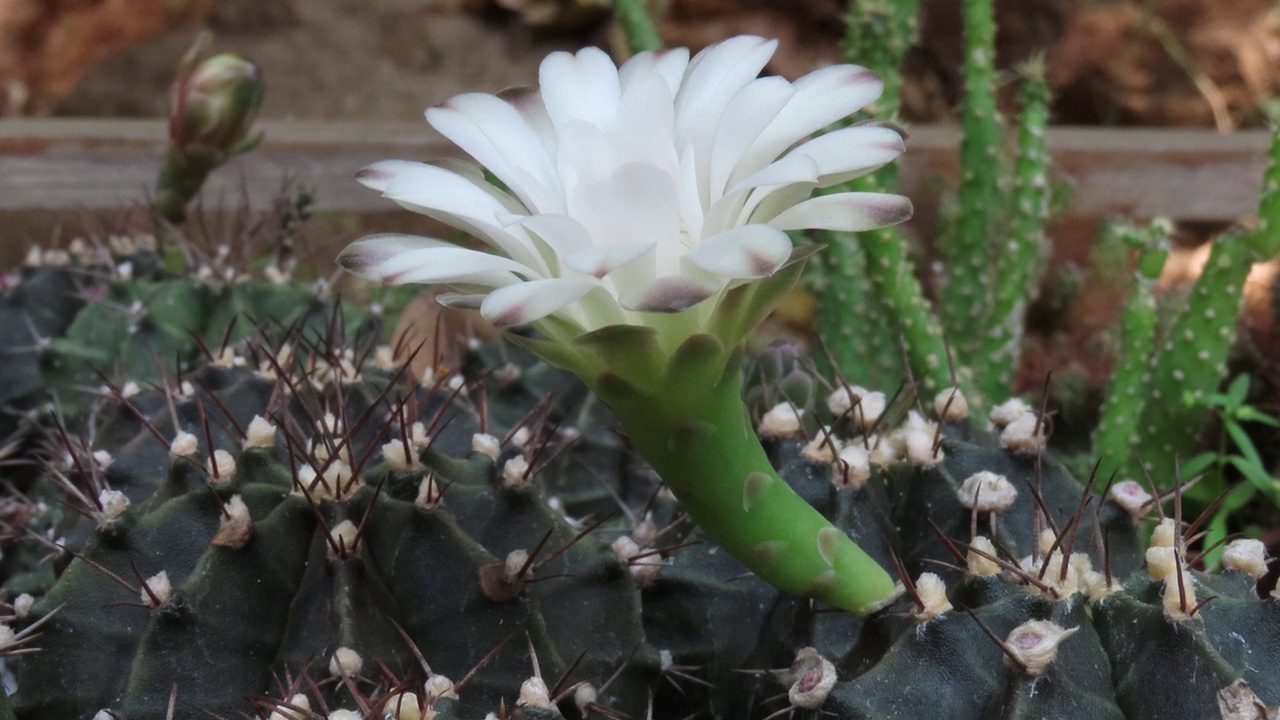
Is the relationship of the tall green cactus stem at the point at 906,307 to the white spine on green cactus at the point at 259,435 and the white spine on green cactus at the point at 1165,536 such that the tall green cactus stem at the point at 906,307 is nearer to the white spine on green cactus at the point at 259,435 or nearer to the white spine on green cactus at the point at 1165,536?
the white spine on green cactus at the point at 1165,536

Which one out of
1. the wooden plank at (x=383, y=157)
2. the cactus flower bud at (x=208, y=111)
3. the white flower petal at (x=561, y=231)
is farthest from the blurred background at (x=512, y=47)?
the white flower petal at (x=561, y=231)

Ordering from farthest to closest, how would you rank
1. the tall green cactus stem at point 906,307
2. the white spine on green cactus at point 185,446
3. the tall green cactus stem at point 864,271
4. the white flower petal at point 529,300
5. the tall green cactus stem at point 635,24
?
the tall green cactus stem at point 635,24 → the tall green cactus stem at point 864,271 → the tall green cactus stem at point 906,307 → the white spine on green cactus at point 185,446 → the white flower petal at point 529,300

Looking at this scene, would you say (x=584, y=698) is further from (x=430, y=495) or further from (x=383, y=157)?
(x=383, y=157)

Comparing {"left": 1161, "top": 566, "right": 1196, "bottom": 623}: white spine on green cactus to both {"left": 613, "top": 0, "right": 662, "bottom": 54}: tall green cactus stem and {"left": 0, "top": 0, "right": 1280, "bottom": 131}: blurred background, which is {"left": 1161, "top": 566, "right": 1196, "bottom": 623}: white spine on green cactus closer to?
{"left": 613, "top": 0, "right": 662, "bottom": 54}: tall green cactus stem

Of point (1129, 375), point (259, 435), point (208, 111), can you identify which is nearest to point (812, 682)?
point (259, 435)

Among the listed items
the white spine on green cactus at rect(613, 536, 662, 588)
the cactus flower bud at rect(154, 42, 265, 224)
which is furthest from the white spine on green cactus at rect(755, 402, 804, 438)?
the cactus flower bud at rect(154, 42, 265, 224)

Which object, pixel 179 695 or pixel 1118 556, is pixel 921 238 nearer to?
pixel 1118 556
